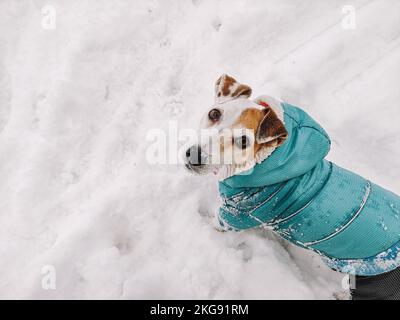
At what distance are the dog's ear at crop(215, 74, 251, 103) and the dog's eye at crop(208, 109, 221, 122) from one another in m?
0.17

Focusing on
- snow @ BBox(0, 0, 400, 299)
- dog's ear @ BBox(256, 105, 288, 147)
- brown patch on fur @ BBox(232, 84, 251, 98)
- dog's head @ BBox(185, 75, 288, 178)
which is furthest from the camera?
snow @ BBox(0, 0, 400, 299)

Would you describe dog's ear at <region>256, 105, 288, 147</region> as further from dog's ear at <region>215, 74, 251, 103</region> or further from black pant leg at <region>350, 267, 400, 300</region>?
black pant leg at <region>350, 267, 400, 300</region>

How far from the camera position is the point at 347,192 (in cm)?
246

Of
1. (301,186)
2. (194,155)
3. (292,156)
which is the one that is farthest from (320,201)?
(194,155)

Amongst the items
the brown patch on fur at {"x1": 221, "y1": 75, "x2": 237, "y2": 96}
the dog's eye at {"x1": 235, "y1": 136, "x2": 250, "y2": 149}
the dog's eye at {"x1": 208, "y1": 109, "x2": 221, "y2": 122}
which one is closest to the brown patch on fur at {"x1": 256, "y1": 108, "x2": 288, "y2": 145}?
the dog's eye at {"x1": 235, "y1": 136, "x2": 250, "y2": 149}

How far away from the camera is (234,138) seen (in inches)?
90.2

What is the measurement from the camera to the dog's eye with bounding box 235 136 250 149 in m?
2.29

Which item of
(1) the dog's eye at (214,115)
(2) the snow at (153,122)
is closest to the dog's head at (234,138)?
(1) the dog's eye at (214,115)

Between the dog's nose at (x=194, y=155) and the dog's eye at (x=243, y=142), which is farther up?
the dog's eye at (x=243, y=142)

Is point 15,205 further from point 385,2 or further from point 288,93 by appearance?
point 385,2

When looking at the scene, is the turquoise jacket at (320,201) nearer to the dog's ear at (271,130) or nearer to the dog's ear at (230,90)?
the dog's ear at (271,130)

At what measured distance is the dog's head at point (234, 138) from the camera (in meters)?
2.27
